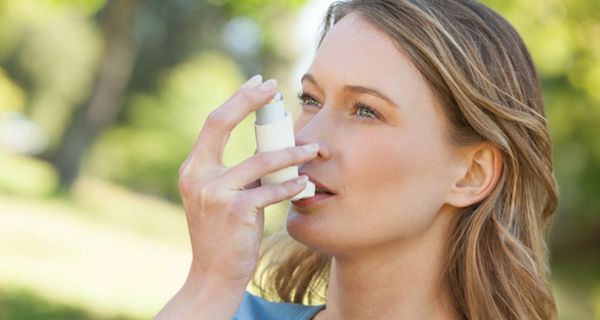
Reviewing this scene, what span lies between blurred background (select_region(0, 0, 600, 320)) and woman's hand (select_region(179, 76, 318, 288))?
0.96 m

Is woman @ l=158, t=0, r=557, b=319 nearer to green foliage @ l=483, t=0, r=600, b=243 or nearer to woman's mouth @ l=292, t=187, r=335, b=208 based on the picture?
woman's mouth @ l=292, t=187, r=335, b=208

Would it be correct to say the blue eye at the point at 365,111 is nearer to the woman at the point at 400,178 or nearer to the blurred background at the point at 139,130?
the woman at the point at 400,178

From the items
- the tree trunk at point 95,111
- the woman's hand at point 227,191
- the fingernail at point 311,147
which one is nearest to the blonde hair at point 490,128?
the fingernail at point 311,147

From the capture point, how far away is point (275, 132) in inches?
95.9

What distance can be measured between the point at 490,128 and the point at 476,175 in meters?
0.17

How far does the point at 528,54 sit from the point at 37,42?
30167 mm

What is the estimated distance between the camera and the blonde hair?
8.96ft

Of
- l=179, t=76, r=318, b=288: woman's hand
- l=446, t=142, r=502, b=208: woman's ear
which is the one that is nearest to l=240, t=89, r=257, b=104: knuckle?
l=179, t=76, r=318, b=288: woman's hand

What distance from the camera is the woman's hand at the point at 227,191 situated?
235 centimetres

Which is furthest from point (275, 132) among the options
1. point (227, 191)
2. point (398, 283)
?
point (398, 283)

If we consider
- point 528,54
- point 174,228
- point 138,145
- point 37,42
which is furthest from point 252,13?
point 37,42

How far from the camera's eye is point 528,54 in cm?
295

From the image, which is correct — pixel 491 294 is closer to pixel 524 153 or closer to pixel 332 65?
pixel 524 153

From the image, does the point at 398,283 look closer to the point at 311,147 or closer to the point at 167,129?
the point at 311,147
